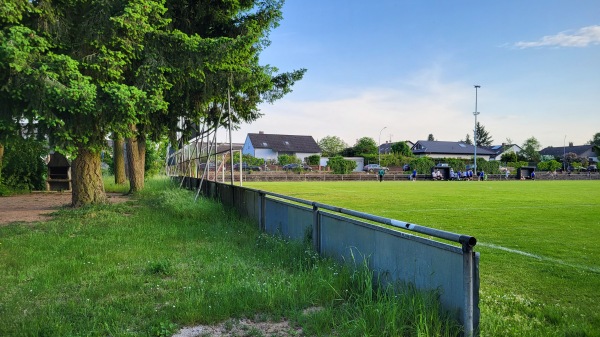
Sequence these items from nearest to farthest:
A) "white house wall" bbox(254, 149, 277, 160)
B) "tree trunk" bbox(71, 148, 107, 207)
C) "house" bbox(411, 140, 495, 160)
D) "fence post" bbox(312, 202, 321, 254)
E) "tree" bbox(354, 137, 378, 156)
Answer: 1. "fence post" bbox(312, 202, 321, 254)
2. "tree trunk" bbox(71, 148, 107, 207)
3. "white house wall" bbox(254, 149, 277, 160)
4. "tree" bbox(354, 137, 378, 156)
5. "house" bbox(411, 140, 495, 160)

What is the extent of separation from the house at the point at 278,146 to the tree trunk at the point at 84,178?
80.0 meters

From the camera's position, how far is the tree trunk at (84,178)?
13586 mm

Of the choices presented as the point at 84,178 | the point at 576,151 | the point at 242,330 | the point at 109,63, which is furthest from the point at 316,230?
the point at 576,151

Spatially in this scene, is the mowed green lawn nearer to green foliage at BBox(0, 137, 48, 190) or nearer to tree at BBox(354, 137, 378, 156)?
green foliage at BBox(0, 137, 48, 190)

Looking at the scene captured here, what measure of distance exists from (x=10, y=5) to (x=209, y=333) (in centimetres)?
856

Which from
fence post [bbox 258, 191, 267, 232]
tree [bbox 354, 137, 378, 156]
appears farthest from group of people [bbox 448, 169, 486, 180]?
fence post [bbox 258, 191, 267, 232]

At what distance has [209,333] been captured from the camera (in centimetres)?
390

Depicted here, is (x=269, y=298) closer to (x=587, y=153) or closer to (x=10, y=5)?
(x=10, y=5)

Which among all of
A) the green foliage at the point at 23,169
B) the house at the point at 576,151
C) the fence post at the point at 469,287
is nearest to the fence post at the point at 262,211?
the fence post at the point at 469,287

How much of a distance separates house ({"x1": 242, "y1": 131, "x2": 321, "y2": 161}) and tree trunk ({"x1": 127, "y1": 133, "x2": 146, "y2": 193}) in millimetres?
72153

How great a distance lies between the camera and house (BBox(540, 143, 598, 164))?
374 feet

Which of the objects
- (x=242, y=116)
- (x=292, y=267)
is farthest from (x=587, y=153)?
(x=292, y=267)

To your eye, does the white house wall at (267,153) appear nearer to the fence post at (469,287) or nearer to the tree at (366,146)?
the tree at (366,146)

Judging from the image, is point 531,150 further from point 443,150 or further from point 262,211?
point 262,211
